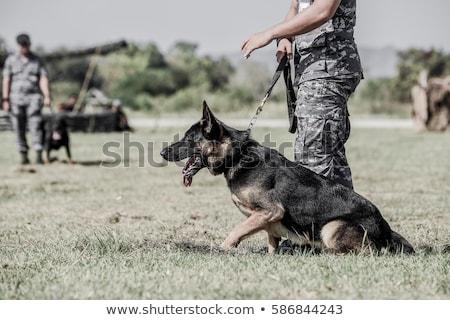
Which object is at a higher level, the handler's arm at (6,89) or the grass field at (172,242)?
the handler's arm at (6,89)

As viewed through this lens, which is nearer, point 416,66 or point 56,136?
point 56,136

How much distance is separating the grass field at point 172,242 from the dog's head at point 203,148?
0.71 meters

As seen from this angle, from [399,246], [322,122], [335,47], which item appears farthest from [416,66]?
[399,246]

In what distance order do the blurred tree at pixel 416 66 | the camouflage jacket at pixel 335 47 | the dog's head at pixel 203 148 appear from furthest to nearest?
the blurred tree at pixel 416 66, the camouflage jacket at pixel 335 47, the dog's head at pixel 203 148

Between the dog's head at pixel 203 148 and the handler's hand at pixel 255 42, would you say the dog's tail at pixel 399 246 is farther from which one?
the handler's hand at pixel 255 42

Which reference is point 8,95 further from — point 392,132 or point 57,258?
point 392,132

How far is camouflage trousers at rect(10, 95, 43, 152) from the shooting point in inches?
537

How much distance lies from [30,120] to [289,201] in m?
9.87

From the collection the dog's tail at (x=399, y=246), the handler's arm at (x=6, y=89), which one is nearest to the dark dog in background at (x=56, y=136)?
the handler's arm at (x=6, y=89)

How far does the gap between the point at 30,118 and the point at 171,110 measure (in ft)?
93.0

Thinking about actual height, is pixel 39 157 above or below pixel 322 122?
below

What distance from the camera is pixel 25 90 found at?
13523mm

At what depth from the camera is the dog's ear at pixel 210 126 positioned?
506 centimetres

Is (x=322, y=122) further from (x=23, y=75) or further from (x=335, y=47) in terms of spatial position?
(x=23, y=75)
